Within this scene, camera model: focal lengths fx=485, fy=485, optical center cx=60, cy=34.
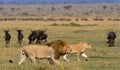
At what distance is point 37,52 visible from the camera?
16344mm

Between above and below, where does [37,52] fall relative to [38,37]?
above

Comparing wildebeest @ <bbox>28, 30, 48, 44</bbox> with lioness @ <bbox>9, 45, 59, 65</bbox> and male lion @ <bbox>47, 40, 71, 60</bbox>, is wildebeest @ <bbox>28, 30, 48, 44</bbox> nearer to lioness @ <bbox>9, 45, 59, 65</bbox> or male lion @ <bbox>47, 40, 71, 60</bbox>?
male lion @ <bbox>47, 40, 71, 60</bbox>

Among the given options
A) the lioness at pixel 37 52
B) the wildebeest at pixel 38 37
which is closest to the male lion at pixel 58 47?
the lioness at pixel 37 52

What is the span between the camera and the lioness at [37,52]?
53.2 feet

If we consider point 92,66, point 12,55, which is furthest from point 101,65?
point 12,55

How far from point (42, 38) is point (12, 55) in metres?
10.1

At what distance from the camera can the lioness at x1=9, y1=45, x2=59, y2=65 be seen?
16219 mm

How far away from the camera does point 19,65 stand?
15.9 m

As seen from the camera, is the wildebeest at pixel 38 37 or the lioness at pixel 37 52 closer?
the lioness at pixel 37 52

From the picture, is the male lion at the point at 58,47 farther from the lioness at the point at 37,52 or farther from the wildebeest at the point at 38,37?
the wildebeest at the point at 38,37

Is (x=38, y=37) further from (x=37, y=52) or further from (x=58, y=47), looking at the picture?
(x=37, y=52)

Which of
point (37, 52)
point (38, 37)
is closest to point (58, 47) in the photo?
point (37, 52)

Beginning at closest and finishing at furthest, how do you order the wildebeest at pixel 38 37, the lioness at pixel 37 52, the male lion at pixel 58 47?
the lioness at pixel 37 52 → the male lion at pixel 58 47 → the wildebeest at pixel 38 37

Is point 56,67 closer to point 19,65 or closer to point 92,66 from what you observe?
point 19,65
